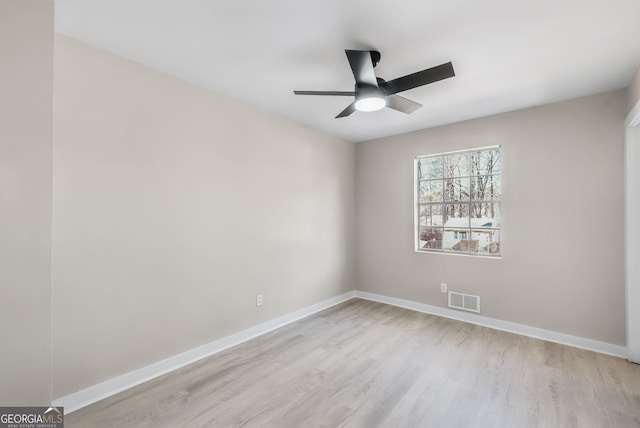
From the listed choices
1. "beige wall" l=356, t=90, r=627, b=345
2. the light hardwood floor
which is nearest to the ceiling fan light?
"beige wall" l=356, t=90, r=627, b=345

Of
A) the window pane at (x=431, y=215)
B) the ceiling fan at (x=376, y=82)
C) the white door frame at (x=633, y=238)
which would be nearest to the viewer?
the ceiling fan at (x=376, y=82)

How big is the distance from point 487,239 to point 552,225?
682 millimetres

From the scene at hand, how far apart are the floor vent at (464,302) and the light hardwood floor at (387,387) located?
0.40 m

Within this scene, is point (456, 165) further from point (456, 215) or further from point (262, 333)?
point (262, 333)

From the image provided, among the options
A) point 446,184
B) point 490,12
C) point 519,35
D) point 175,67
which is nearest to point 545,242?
point 446,184

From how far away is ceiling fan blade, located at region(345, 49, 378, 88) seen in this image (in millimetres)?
1812

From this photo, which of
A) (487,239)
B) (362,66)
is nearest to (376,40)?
(362,66)

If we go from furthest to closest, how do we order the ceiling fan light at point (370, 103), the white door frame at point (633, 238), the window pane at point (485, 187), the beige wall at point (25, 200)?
the window pane at point (485, 187)
the white door frame at point (633, 238)
the ceiling fan light at point (370, 103)
the beige wall at point (25, 200)

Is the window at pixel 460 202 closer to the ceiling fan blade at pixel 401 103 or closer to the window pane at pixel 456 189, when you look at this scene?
the window pane at pixel 456 189

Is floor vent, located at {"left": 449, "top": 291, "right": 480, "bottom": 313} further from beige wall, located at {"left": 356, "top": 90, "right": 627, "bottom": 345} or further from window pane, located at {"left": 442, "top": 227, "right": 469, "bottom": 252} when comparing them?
window pane, located at {"left": 442, "top": 227, "right": 469, "bottom": 252}

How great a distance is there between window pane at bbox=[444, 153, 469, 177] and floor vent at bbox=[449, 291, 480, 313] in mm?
1597

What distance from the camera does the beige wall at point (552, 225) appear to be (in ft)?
9.29

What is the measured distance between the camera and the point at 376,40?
2.04m

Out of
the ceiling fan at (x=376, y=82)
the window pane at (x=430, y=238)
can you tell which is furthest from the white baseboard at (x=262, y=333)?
the ceiling fan at (x=376, y=82)
